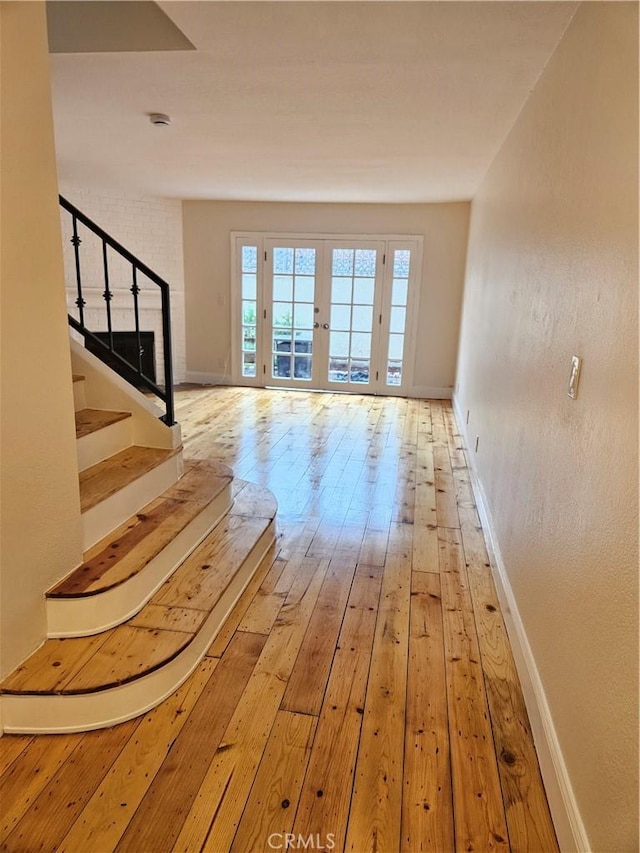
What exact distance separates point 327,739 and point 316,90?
2.89 meters

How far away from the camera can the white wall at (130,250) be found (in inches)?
231

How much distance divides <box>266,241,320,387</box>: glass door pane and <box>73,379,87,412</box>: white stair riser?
436cm

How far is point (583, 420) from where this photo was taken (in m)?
1.44

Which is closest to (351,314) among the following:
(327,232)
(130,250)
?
(327,232)

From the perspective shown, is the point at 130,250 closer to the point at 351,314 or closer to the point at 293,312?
the point at 293,312

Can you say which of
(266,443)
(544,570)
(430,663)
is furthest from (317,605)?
(266,443)

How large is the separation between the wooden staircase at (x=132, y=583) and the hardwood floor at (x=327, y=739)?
8cm

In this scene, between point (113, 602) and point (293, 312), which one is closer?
point (113, 602)

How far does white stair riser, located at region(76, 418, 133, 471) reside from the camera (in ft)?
7.84

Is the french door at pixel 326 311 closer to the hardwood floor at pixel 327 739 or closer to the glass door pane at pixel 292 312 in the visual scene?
the glass door pane at pixel 292 312

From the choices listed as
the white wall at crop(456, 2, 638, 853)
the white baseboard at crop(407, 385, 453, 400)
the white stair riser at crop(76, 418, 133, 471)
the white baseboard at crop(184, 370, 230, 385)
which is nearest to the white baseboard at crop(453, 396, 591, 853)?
the white wall at crop(456, 2, 638, 853)

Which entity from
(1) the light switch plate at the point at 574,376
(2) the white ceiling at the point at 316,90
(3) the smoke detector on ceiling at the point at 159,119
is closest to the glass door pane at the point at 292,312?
A: (2) the white ceiling at the point at 316,90

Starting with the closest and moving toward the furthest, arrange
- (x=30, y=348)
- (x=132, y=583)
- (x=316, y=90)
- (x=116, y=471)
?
1. (x=30, y=348)
2. (x=132, y=583)
3. (x=116, y=471)
4. (x=316, y=90)

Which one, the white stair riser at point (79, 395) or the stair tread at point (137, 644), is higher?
the white stair riser at point (79, 395)
